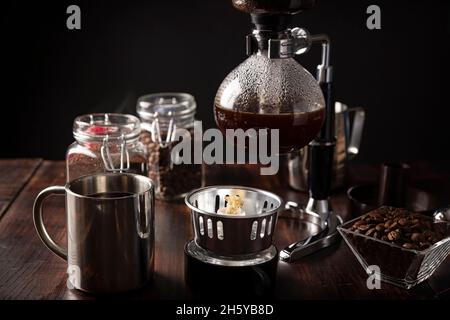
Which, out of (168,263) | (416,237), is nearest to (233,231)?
(168,263)

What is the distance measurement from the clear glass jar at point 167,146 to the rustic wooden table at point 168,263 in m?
0.04

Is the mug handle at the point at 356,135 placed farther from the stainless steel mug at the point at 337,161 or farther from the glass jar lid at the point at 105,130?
the glass jar lid at the point at 105,130

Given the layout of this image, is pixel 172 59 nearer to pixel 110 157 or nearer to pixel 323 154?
pixel 110 157

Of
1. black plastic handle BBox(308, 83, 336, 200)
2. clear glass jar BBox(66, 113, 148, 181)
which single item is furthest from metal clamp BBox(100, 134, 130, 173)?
black plastic handle BBox(308, 83, 336, 200)

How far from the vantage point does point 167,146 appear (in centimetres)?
151

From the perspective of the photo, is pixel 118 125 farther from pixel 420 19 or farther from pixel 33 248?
pixel 420 19

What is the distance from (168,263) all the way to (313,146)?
352mm

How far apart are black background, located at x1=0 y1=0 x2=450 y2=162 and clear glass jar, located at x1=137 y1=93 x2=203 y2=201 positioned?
1.66ft

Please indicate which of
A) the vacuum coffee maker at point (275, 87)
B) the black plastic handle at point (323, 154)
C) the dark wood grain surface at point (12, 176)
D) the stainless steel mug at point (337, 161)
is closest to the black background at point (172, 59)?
the dark wood grain surface at point (12, 176)

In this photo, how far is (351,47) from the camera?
2.09m

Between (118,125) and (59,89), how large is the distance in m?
0.73

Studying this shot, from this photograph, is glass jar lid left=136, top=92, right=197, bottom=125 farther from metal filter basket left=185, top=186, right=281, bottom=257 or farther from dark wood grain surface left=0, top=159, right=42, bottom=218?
metal filter basket left=185, top=186, right=281, bottom=257
